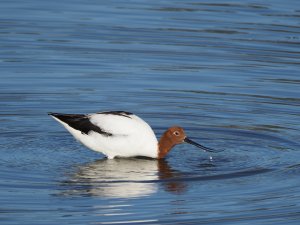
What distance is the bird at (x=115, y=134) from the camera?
49.2 feet

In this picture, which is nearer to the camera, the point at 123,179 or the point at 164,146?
the point at 123,179

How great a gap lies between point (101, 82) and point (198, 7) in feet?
21.1

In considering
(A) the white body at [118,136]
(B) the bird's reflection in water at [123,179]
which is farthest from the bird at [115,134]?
(B) the bird's reflection in water at [123,179]

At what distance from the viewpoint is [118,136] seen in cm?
1505

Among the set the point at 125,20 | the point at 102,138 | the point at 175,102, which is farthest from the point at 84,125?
the point at 125,20

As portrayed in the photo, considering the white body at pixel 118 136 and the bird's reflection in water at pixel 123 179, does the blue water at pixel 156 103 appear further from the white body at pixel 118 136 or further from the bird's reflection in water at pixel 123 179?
the white body at pixel 118 136

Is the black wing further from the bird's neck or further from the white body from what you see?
the bird's neck

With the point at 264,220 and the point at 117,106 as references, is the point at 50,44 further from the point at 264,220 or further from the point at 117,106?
the point at 264,220

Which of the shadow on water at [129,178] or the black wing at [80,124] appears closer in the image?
the shadow on water at [129,178]

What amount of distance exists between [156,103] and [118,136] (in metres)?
2.63

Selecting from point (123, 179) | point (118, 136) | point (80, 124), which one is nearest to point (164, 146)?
point (118, 136)

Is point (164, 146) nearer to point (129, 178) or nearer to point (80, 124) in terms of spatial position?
point (80, 124)

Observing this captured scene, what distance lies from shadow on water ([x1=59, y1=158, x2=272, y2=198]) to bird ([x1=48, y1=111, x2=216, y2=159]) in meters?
0.17

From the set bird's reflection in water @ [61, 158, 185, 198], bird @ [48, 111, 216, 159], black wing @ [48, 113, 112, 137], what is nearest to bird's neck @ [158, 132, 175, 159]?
bird @ [48, 111, 216, 159]
